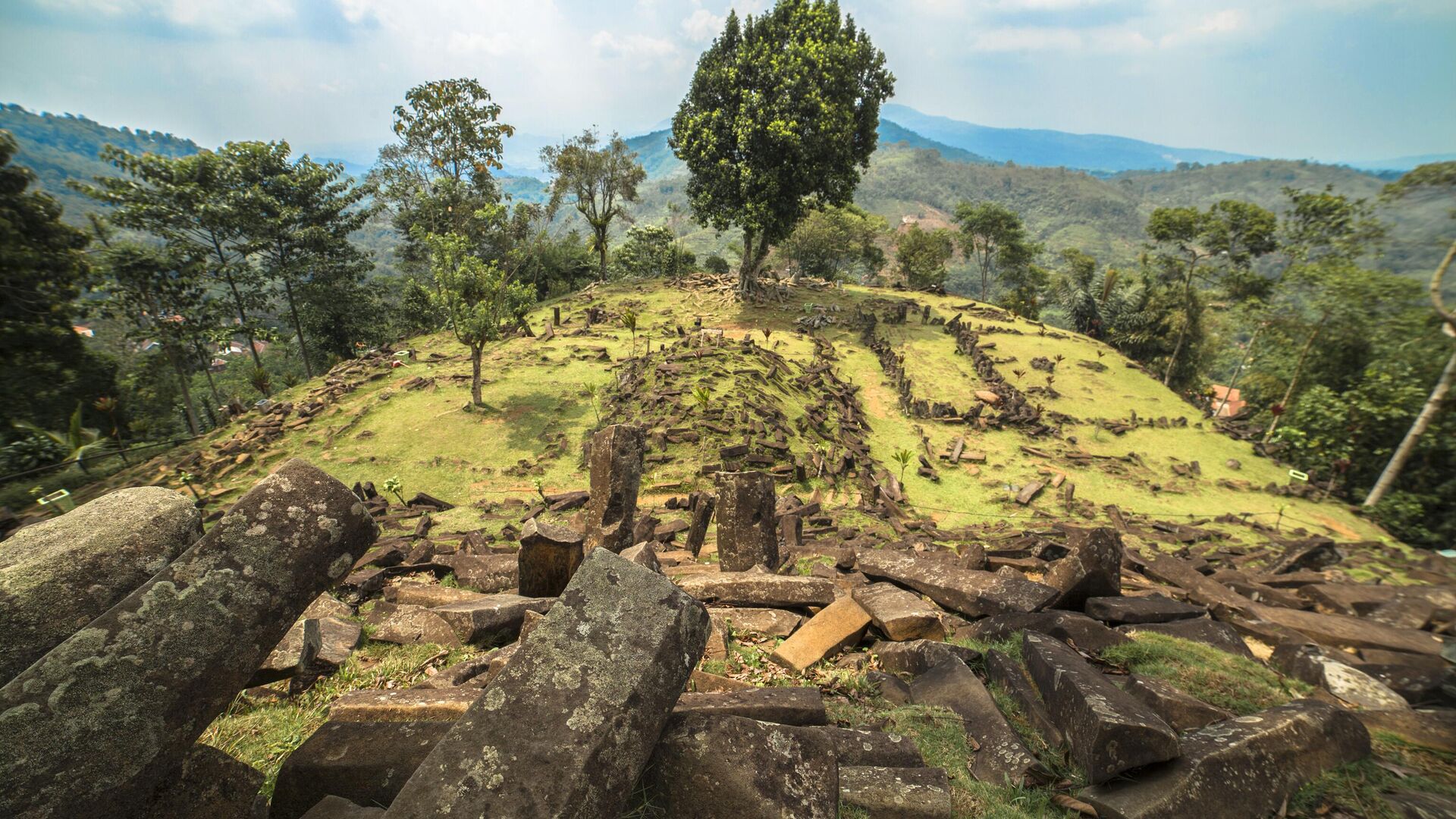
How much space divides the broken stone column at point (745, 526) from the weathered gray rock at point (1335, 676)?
5.19m

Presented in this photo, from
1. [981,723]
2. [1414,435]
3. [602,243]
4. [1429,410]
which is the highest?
[602,243]

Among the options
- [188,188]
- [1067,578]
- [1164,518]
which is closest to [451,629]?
[1067,578]

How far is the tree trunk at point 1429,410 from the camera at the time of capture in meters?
14.8

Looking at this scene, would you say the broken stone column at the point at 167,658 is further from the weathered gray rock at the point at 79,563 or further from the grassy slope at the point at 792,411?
the grassy slope at the point at 792,411

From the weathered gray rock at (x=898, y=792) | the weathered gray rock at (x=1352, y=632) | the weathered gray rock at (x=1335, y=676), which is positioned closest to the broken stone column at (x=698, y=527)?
the weathered gray rock at (x=898, y=792)

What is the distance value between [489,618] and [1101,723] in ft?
15.7

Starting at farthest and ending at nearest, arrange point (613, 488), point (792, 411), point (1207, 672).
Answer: point (792, 411)
point (613, 488)
point (1207, 672)

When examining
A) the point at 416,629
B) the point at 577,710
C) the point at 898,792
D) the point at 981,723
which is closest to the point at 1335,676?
the point at 981,723

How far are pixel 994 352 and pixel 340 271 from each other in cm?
3319

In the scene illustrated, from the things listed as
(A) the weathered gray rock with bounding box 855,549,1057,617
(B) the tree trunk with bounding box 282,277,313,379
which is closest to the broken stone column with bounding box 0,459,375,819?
→ (A) the weathered gray rock with bounding box 855,549,1057,617

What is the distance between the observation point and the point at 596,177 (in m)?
37.8

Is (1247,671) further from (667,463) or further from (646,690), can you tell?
(667,463)

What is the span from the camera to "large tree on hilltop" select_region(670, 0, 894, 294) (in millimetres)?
24891

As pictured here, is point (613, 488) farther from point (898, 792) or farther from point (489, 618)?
point (898, 792)
